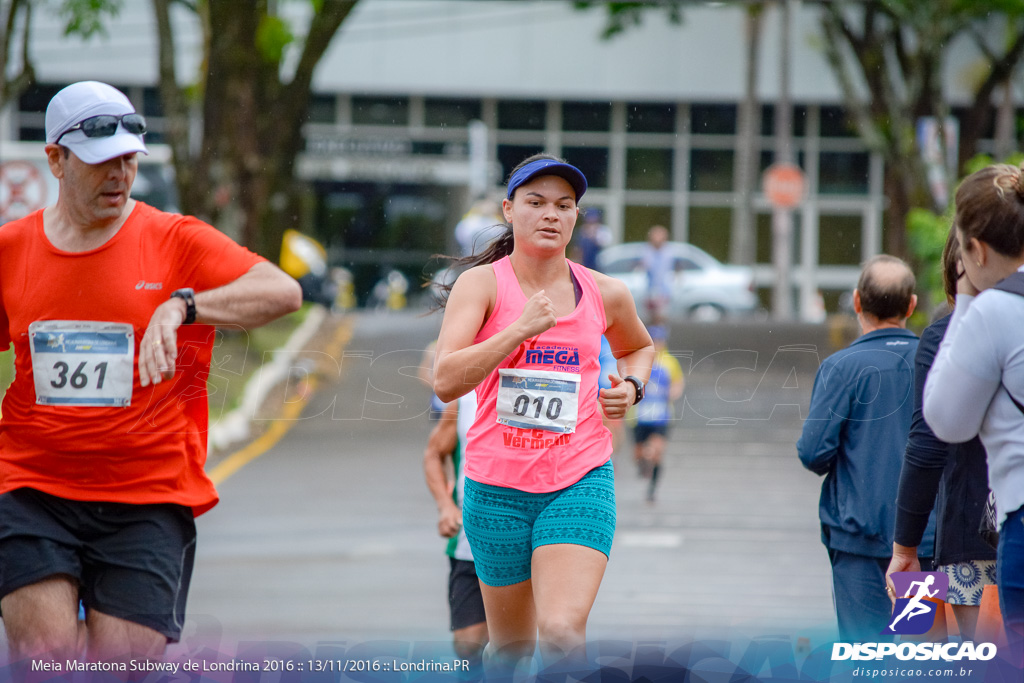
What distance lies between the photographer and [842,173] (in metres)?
27.5

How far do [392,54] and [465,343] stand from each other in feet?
81.7

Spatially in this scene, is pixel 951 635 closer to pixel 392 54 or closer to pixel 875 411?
pixel 875 411

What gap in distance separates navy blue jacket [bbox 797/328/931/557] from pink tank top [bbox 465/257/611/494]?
101cm

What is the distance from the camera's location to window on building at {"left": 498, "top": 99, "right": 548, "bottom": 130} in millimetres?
27203

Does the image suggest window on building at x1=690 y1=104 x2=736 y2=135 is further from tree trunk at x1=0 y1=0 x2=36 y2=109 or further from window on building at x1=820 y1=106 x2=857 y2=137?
tree trunk at x1=0 y1=0 x2=36 y2=109

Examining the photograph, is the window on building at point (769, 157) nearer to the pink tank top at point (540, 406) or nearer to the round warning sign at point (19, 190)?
the round warning sign at point (19, 190)

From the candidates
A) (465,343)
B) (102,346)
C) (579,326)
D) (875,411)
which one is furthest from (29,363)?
(875,411)

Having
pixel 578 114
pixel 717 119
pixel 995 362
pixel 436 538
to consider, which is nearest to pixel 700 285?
pixel 578 114

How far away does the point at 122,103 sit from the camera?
3605mm

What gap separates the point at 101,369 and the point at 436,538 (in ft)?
18.5

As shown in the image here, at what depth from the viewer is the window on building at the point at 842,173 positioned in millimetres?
27312

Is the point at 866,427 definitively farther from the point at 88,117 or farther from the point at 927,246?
the point at 927,246

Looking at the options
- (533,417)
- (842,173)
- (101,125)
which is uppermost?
(101,125)

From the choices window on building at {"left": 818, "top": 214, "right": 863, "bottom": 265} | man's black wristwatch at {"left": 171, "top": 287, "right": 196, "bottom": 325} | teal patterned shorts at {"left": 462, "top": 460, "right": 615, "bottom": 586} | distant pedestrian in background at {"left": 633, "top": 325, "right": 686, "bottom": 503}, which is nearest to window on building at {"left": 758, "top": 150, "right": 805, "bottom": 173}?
window on building at {"left": 818, "top": 214, "right": 863, "bottom": 265}
